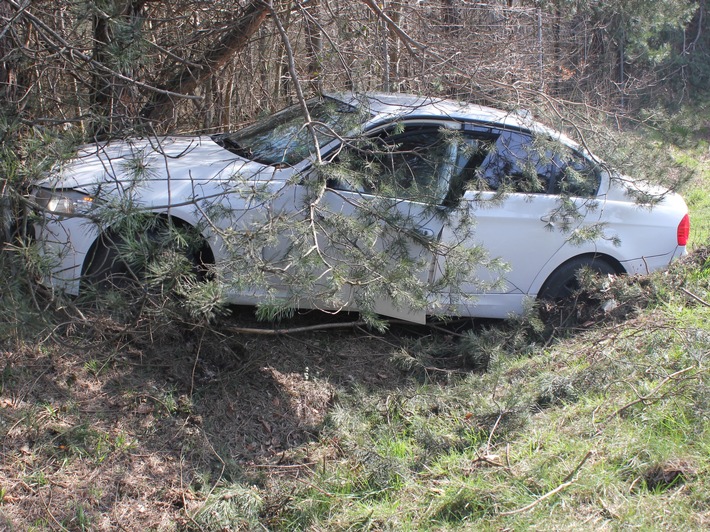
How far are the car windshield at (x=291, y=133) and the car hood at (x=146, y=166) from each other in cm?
14

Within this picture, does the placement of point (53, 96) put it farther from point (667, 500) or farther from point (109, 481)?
point (667, 500)

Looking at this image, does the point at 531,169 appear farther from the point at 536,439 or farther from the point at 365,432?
the point at 365,432

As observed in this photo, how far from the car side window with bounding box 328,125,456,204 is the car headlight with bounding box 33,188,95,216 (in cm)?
141

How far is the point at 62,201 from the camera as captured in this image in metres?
4.19

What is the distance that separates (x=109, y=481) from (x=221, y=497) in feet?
2.02

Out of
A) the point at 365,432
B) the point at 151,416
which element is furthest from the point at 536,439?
the point at 151,416

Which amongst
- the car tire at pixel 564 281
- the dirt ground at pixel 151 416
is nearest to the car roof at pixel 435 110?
the car tire at pixel 564 281

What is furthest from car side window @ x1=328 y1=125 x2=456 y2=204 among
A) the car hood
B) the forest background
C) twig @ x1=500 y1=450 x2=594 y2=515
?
twig @ x1=500 y1=450 x2=594 y2=515

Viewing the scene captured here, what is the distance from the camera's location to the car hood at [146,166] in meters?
3.63

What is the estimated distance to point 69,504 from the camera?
11.7ft

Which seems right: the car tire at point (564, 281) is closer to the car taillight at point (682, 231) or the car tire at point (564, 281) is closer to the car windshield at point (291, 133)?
the car taillight at point (682, 231)

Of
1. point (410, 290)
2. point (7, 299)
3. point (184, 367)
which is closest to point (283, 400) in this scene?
point (184, 367)

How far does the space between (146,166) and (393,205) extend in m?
1.56

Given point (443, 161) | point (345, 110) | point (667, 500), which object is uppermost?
point (345, 110)
